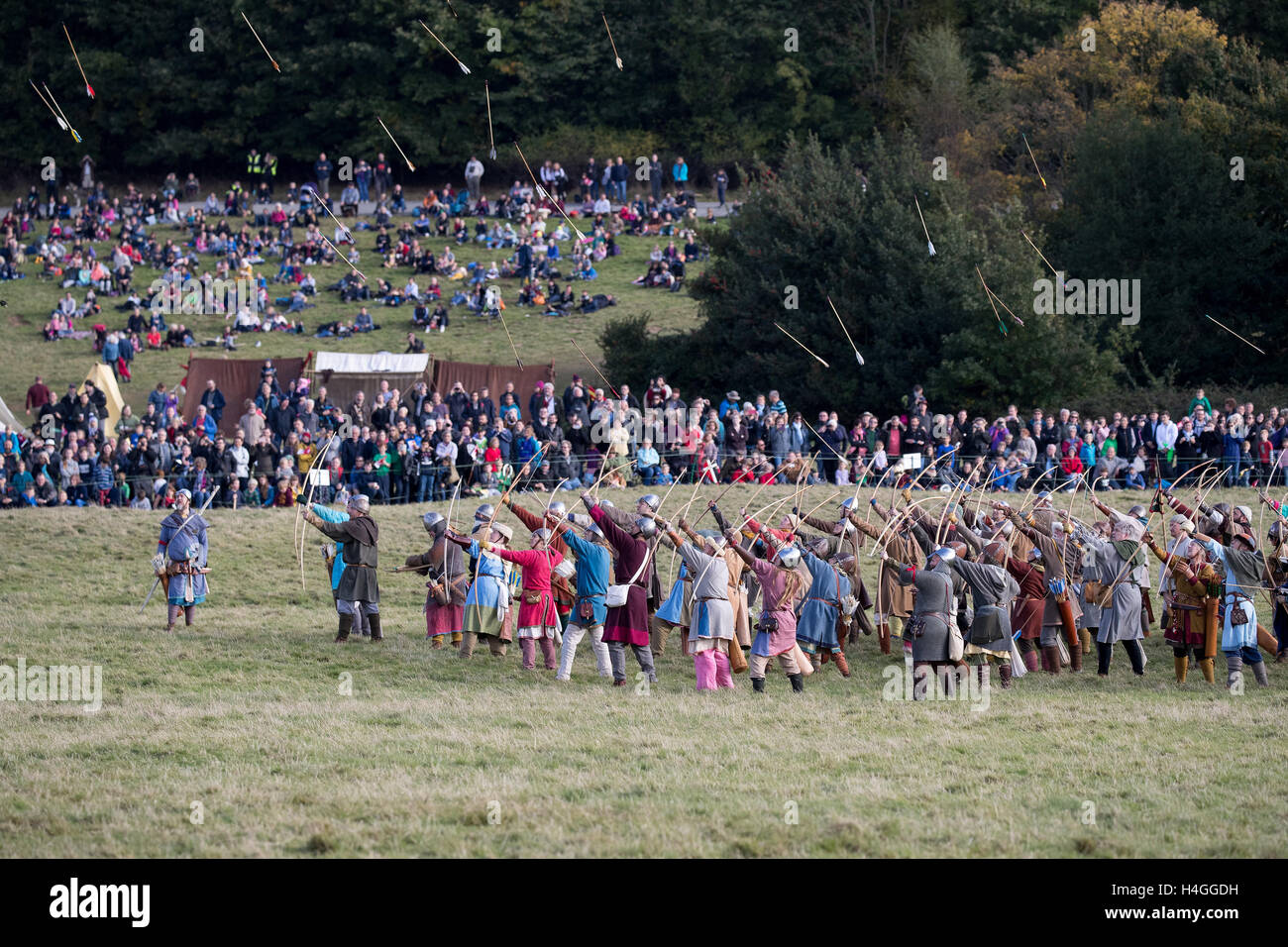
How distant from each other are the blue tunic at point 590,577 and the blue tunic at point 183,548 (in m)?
4.93

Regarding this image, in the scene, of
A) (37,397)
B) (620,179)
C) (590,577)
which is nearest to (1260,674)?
(590,577)

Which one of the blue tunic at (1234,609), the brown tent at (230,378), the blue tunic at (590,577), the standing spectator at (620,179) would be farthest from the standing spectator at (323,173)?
the blue tunic at (1234,609)

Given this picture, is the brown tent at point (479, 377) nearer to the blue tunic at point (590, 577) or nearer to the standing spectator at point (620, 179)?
the blue tunic at point (590, 577)

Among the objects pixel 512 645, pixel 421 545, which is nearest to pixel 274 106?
pixel 421 545

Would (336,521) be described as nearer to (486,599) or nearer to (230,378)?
(486,599)

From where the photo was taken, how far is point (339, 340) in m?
42.5

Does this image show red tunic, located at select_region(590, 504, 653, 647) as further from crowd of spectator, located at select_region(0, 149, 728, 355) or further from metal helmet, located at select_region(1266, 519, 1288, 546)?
crowd of spectator, located at select_region(0, 149, 728, 355)

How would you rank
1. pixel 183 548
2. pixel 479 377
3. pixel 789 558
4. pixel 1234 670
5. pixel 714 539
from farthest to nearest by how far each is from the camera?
1. pixel 479 377
2. pixel 183 548
3. pixel 714 539
4. pixel 1234 670
5. pixel 789 558

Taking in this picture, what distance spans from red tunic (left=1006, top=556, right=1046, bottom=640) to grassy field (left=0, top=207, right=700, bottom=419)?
75.3 feet

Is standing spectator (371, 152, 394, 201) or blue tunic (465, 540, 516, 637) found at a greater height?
standing spectator (371, 152, 394, 201)

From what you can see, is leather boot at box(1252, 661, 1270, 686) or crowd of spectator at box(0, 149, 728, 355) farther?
crowd of spectator at box(0, 149, 728, 355)

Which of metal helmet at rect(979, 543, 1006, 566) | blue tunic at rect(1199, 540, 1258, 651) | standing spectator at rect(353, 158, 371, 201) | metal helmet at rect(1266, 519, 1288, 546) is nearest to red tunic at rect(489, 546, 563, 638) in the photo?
metal helmet at rect(979, 543, 1006, 566)

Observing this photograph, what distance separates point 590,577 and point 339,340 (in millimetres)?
27685

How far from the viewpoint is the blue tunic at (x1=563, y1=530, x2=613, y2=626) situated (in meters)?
16.3
